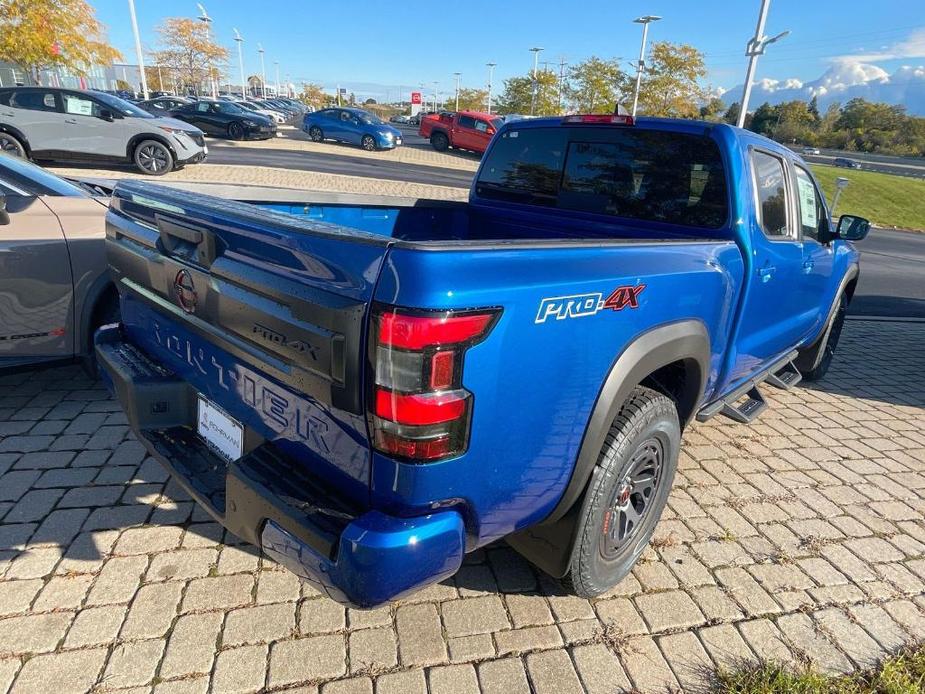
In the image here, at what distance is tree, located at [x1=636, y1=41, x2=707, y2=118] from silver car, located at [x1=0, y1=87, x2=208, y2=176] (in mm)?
29554

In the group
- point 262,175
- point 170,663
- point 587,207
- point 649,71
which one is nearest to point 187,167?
point 262,175

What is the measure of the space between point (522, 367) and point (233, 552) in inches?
69.4

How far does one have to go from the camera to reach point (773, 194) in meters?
3.26

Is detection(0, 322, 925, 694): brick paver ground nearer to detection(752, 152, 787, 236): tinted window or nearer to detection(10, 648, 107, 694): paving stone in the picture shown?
detection(10, 648, 107, 694): paving stone

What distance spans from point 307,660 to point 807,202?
396 centimetres

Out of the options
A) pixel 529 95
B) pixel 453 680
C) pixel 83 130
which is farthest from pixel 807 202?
pixel 529 95

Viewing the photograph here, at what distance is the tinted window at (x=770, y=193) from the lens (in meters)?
3.06

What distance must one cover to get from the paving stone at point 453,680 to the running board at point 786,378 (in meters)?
3.08

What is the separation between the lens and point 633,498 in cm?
256

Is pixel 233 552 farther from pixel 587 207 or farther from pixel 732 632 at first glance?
pixel 587 207

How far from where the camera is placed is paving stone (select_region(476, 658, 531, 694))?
6.69ft

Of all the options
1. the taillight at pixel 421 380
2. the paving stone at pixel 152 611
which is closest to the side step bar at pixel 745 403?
the taillight at pixel 421 380

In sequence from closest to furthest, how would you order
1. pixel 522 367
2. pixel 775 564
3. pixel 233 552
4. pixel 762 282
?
1. pixel 522 367
2. pixel 233 552
3. pixel 775 564
4. pixel 762 282

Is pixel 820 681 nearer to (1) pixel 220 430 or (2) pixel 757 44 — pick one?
(1) pixel 220 430
